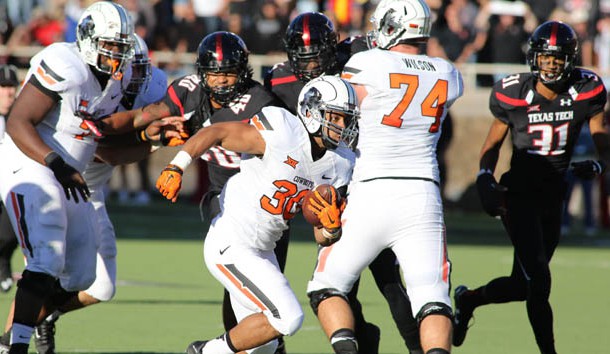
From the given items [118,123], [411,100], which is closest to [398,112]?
[411,100]

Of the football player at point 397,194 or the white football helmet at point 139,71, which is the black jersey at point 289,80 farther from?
the football player at point 397,194

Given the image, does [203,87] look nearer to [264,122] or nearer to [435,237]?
[264,122]

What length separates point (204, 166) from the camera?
17.0 meters

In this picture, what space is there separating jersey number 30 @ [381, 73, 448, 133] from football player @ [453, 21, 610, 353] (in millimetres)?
1281

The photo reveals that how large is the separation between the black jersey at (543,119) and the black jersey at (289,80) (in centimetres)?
96

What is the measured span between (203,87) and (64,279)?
51.4 inches

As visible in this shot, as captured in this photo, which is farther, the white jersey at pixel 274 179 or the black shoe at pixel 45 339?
the black shoe at pixel 45 339

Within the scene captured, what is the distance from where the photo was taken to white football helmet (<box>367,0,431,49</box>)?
621 centimetres

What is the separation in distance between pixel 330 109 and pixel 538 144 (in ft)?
6.46

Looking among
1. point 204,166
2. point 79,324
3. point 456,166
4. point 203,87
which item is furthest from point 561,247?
point 203,87

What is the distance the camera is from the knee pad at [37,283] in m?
6.17

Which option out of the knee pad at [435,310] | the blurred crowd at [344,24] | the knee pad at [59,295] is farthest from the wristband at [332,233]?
the blurred crowd at [344,24]

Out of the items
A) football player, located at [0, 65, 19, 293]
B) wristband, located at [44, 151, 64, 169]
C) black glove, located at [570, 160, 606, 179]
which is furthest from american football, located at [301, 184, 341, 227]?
football player, located at [0, 65, 19, 293]

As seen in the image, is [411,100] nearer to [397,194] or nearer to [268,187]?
[397,194]
